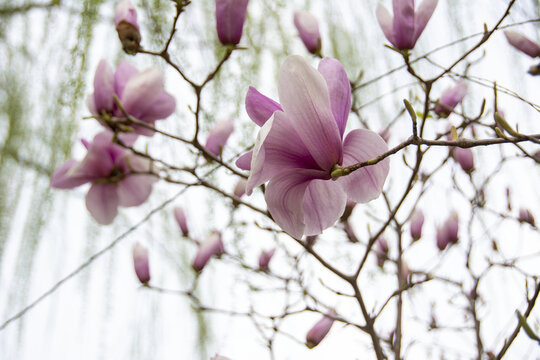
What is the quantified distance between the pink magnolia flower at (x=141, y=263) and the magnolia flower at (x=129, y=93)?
0.18 m

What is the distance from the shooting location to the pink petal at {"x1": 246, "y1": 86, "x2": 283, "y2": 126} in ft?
1.18

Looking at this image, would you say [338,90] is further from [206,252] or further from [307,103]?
[206,252]

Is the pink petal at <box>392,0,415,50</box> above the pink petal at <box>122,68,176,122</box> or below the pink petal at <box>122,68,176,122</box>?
above

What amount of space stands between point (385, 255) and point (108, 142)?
44 cm

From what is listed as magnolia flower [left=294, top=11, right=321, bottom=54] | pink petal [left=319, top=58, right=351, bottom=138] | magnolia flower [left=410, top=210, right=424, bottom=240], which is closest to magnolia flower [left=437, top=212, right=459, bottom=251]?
magnolia flower [left=410, top=210, right=424, bottom=240]

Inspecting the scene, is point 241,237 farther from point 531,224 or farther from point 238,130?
point 531,224

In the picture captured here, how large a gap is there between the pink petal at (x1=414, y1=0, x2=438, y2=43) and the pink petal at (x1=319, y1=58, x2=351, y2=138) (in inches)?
6.6

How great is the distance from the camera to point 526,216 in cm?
75

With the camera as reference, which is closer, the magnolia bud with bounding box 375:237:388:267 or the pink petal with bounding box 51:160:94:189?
the pink petal with bounding box 51:160:94:189

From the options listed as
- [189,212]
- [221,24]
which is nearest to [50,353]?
[189,212]

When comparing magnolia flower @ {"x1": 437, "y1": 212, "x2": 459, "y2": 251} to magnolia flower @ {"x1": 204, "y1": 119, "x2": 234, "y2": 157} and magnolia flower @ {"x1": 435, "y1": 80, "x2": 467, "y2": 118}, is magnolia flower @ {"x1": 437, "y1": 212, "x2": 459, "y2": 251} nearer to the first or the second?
magnolia flower @ {"x1": 435, "y1": 80, "x2": 467, "y2": 118}

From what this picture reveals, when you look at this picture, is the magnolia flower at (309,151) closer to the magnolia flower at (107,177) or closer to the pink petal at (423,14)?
the pink petal at (423,14)

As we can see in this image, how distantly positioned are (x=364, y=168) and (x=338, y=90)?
7 centimetres

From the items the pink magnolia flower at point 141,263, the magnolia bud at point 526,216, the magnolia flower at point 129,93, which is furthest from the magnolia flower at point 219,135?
the magnolia bud at point 526,216
